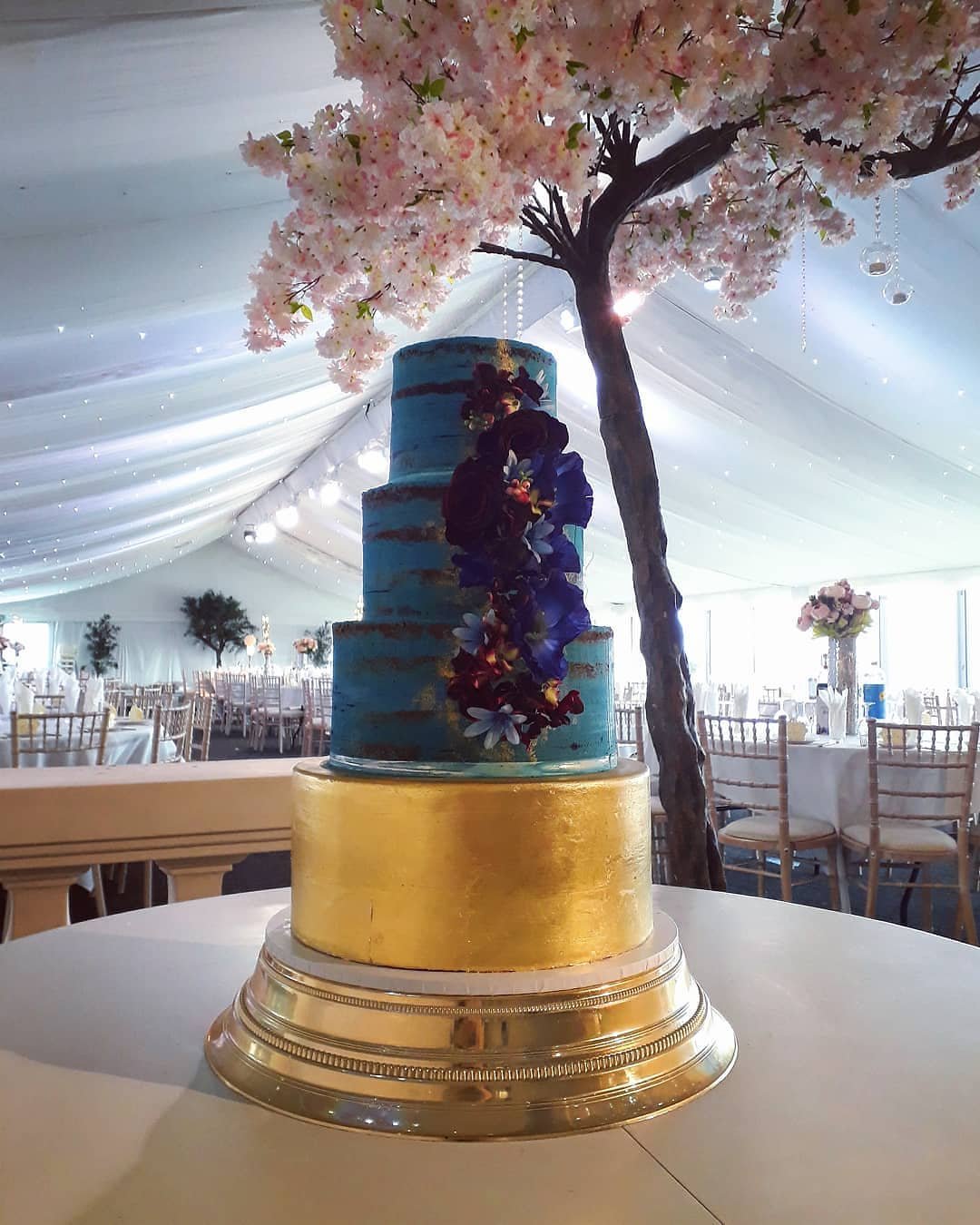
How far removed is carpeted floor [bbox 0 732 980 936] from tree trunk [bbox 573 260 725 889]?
95.8 inches

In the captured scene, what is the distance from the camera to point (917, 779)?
356 cm

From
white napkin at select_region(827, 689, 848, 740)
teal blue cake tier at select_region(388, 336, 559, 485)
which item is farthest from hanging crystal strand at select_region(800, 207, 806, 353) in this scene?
teal blue cake tier at select_region(388, 336, 559, 485)

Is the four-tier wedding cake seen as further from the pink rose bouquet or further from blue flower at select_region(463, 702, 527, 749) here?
the pink rose bouquet

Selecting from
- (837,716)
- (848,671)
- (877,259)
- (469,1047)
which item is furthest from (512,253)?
(848,671)

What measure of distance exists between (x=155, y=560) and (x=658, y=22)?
54.7 feet

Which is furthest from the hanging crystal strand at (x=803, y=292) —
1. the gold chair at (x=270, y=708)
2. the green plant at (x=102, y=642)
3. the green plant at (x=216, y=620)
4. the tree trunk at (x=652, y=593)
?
the green plant at (x=102, y=642)

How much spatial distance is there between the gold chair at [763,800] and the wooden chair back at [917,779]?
258 millimetres

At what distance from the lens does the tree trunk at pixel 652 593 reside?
4.04ft

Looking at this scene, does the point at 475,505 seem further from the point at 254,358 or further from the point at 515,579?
the point at 254,358

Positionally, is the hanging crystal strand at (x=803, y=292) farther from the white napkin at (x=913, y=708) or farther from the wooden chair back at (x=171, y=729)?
the wooden chair back at (x=171, y=729)

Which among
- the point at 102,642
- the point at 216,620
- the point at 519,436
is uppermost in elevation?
the point at 216,620

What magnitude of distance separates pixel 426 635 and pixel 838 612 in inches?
160

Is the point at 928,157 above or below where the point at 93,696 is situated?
above

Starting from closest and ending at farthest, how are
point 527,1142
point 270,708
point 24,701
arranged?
point 527,1142 < point 24,701 < point 270,708
